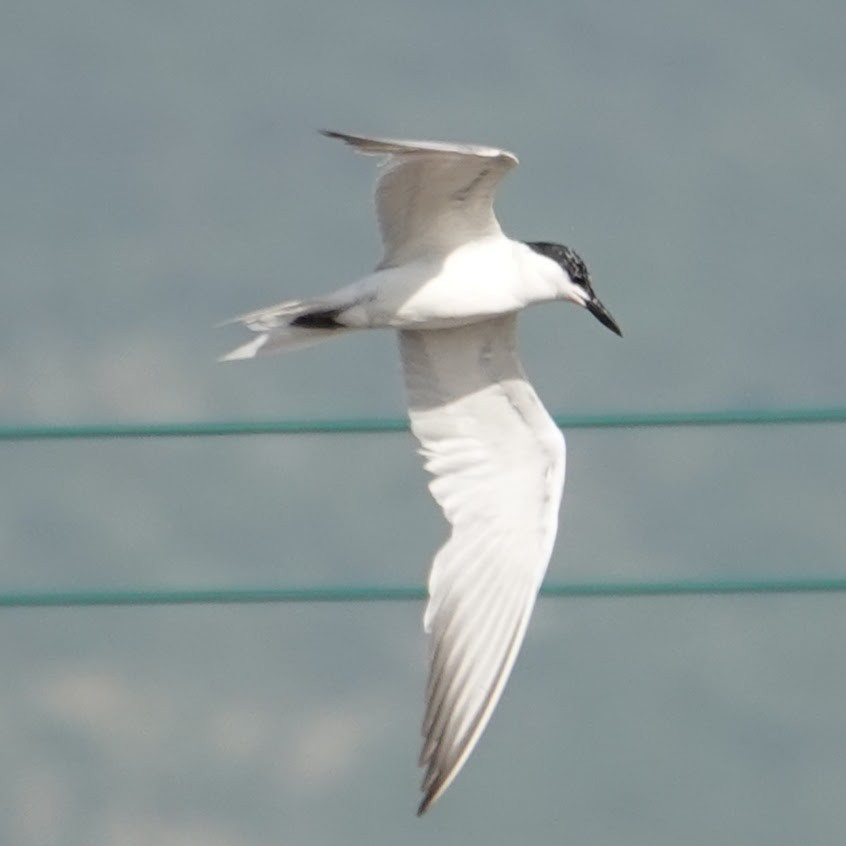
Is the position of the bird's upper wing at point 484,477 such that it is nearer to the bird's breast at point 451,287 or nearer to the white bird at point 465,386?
the white bird at point 465,386

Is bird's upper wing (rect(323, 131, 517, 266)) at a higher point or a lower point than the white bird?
higher

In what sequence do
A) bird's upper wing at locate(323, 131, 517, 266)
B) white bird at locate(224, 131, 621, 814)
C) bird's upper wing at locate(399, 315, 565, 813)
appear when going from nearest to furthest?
1. bird's upper wing at locate(323, 131, 517, 266)
2. white bird at locate(224, 131, 621, 814)
3. bird's upper wing at locate(399, 315, 565, 813)

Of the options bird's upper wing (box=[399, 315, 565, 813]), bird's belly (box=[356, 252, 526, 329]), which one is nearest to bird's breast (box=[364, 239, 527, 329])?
bird's belly (box=[356, 252, 526, 329])

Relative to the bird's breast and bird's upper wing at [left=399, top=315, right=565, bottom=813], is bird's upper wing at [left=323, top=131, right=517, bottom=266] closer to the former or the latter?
the bird's breast

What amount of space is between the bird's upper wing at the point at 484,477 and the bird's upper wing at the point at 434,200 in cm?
35

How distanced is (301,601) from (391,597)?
7.1 inches

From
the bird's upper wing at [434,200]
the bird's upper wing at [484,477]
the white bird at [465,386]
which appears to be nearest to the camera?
the bird's upper wing at [434,200]

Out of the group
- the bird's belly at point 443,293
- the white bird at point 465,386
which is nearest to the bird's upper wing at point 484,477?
the white bird at point 465,386

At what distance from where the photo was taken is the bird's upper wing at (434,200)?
20.2ft

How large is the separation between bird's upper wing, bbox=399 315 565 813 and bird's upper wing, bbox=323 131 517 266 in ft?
1.15

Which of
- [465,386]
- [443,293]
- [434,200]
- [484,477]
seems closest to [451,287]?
→ [443,293]

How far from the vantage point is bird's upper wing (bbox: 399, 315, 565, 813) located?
6582mm

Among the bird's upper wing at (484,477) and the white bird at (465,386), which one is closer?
the white bird at (465,386)

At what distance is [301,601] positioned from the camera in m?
6.51
